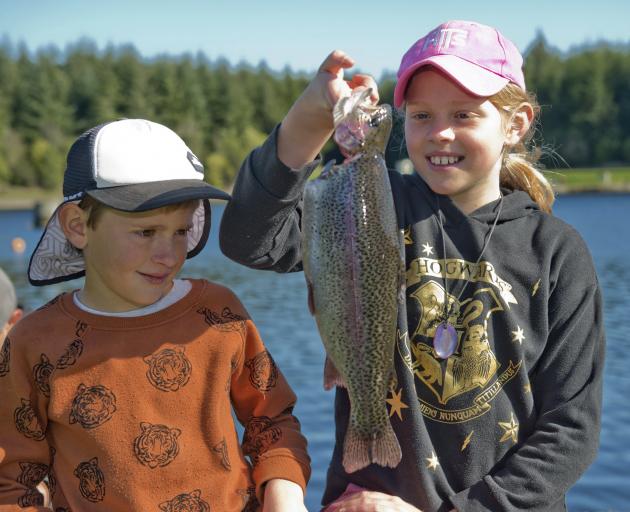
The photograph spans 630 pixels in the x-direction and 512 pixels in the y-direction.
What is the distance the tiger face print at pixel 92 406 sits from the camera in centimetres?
248

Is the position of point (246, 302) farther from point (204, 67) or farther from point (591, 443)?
point (204, 67)

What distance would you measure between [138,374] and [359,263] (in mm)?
817

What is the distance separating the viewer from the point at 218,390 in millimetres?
2596

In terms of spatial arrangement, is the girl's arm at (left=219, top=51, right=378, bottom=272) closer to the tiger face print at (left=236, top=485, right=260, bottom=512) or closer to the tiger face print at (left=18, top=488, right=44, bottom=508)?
the tiger face print at (left=236, top=485, right=260, bottom=512)

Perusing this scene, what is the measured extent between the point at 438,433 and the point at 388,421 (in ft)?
1.05

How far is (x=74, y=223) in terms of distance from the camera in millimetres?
2662

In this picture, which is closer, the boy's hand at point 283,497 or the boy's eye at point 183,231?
the boy's hand at point 283,497

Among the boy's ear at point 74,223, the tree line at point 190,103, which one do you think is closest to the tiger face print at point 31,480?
the boy's ear at point 74,223

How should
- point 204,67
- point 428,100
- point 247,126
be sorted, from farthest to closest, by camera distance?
point 204,67, point 247,126, point 428,100

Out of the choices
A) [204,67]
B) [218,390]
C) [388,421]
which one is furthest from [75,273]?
[204,67]

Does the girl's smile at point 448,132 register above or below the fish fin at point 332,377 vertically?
above

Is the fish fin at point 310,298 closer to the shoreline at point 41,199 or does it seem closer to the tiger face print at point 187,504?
the tiger face print at point 187,504

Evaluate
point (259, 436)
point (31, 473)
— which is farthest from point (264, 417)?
point (31, 473)

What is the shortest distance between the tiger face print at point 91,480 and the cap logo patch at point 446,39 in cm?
178
